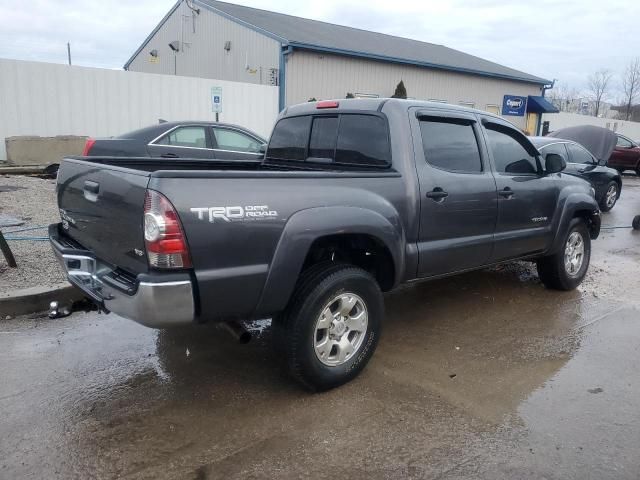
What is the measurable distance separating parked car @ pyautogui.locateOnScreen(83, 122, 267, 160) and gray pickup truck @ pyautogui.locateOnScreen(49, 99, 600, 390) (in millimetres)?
4652

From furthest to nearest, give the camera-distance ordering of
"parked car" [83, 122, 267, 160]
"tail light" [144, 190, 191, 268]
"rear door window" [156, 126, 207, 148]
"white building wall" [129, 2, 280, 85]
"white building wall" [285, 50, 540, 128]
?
"white building wall" [129, 2, 280, 85], "white building wall" [285, 50, 540, 128], "rear door window" [156, 126, 207, 148], "parked car" [83, 122, 267, 160], "tail light" [144, 190, 191, 268]

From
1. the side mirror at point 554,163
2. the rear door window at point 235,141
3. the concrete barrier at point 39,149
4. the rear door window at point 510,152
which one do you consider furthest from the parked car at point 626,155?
the concrete barrier at point 39,149

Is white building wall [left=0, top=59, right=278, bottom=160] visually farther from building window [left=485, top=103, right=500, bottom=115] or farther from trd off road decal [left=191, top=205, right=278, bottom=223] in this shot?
building window [left=485, top=103, right=500, bottom=115]

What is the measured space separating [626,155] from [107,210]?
23.8 m

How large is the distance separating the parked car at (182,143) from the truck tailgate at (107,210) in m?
5.54

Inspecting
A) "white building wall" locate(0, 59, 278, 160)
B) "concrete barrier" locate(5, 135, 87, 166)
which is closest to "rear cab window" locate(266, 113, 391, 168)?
"concrete barrier" locate(5, 135, 87, 166)

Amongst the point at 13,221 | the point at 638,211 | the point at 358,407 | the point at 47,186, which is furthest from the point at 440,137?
the point at 638,211

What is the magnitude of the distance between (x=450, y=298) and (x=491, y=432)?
2615 millimetres

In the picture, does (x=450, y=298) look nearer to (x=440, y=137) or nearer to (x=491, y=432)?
(x=440, y=137)

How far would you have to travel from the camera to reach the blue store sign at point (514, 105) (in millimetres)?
27516

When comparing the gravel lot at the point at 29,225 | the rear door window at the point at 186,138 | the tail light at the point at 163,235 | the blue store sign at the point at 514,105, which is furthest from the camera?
the blue store sign at the point at 514,105

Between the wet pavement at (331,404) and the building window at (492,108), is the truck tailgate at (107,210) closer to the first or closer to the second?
the wet pavement at (331,404)

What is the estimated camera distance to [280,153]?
15.9 feet

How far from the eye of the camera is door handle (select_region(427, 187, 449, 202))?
13.0ft
